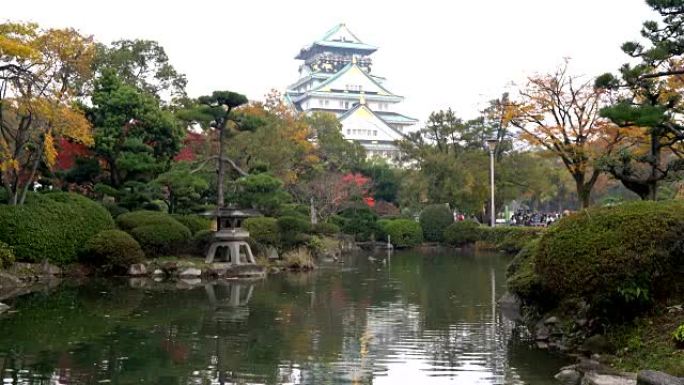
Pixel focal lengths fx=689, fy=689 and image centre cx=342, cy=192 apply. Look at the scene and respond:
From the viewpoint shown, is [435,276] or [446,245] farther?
[446,245]

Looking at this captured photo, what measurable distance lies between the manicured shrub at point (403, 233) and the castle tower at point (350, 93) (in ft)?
48.9

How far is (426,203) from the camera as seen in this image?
→ 40.9m

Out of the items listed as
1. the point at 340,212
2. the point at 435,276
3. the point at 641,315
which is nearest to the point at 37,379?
the point at 641,315

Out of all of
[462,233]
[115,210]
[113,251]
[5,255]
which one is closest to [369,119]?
[462,233]

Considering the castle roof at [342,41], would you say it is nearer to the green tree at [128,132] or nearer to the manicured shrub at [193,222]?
the green tree at [128,132]

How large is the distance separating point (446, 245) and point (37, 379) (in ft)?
106

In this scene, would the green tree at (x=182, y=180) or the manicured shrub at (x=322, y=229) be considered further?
the manicured shrub at (x=322, y=229)

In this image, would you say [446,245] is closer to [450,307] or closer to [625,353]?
[450,307]

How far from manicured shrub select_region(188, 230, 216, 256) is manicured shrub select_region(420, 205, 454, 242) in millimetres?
19103

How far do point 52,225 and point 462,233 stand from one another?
22920 mm

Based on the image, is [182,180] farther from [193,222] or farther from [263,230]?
[263,230]

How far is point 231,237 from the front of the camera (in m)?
21.0

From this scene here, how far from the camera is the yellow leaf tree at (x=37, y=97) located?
60.0 feet

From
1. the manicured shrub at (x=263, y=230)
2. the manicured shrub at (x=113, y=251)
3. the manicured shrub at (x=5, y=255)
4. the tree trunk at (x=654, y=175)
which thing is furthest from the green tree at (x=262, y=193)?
the tree trunk at (x=654, y=175)
